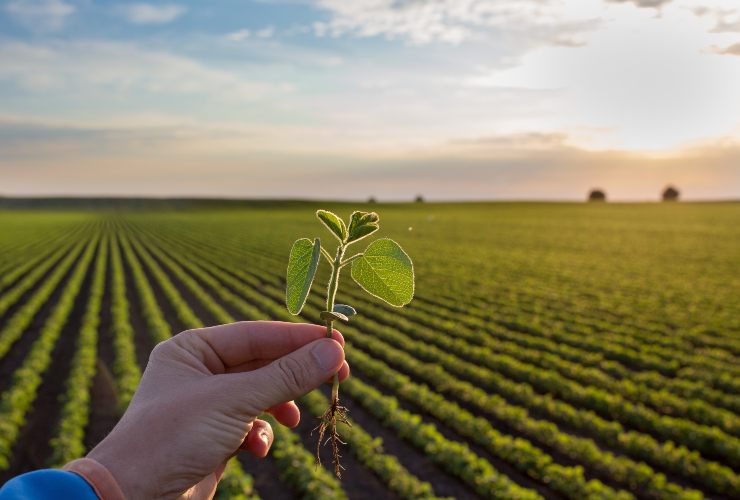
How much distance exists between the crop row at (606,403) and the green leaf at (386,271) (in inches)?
315

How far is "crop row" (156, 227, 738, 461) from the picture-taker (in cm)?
778

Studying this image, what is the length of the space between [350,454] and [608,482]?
3.33m

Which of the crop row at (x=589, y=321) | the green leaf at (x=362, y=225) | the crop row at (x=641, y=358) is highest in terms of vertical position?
the green leaf at (x=362, y=225)

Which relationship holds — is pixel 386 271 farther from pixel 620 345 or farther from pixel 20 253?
pixel 20 253

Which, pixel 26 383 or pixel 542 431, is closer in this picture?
pixel 542 431

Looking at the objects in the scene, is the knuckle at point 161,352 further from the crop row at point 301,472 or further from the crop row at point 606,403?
the crop row at point 606,403

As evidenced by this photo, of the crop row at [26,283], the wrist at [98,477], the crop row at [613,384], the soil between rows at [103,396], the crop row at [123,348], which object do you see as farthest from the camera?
the crop row at [26,283]

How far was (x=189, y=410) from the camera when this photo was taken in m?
1.75

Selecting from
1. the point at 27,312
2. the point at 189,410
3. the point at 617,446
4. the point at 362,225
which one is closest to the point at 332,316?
the point at 362,225

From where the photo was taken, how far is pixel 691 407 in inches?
350

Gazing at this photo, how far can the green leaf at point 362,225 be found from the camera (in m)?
1.37

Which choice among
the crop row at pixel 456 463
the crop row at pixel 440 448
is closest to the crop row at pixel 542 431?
the crop row at pixel 440 448

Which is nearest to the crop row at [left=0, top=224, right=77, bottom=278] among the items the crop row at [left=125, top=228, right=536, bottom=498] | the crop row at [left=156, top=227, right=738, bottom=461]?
the crop row at [left=156, top=227, right=738, bottom=461]

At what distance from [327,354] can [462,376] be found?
9.32 m
